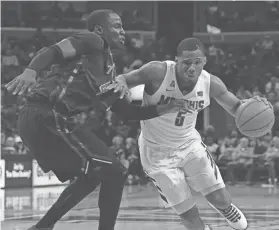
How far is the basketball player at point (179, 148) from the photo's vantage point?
19.5ft

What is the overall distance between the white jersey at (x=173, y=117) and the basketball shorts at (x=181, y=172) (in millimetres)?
73

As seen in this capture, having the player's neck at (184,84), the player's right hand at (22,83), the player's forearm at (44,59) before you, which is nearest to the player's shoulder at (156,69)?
the player's neck at (184,84)

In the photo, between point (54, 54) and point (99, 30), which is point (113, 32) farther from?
point (54, 54)

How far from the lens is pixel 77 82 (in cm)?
515

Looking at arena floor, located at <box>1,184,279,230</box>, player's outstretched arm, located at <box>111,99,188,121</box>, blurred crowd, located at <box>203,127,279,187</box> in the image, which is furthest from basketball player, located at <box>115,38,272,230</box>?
blurred crowd, located at <box>203,127,279,187</box>

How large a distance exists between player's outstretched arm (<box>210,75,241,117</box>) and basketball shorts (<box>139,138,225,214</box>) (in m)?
0.47

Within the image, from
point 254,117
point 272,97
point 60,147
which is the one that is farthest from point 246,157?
point 60,147

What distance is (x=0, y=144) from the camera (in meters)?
16.9

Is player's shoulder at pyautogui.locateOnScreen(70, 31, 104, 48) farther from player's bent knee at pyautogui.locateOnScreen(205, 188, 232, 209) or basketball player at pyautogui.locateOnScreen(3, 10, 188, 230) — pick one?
player's bent knee at pyautogui.locateOnScreen(205, 188, 232, 209)

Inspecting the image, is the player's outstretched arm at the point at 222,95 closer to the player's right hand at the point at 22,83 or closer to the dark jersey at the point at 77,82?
the dark jersey at the point at 77,82

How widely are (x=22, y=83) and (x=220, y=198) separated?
2.23 meters

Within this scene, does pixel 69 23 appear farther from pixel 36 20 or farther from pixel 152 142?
pixel 152 142

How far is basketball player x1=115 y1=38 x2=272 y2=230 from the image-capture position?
5.94 metres

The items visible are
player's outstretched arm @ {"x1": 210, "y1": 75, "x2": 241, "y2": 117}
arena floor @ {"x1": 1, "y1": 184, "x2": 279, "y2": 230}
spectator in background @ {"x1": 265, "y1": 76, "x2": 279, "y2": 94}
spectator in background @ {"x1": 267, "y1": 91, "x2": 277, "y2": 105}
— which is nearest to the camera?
player's outstretched arm @ {"x1": 210, "y1": 75, "x2": 241, "y2": 117}
